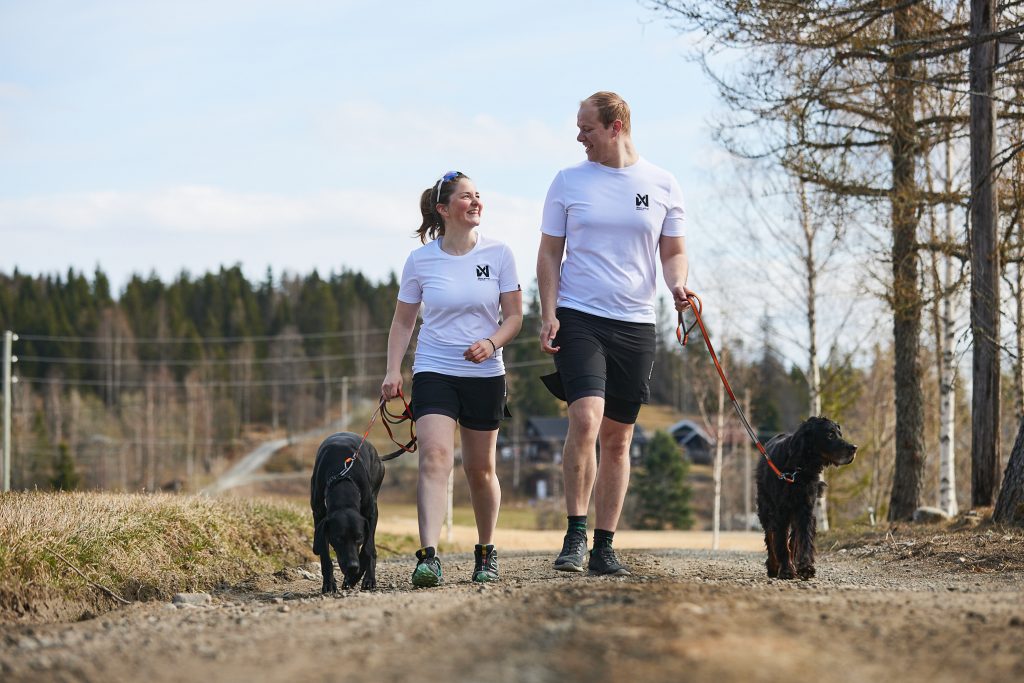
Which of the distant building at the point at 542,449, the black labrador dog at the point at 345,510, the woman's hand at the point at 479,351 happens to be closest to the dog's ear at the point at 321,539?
the black labrador dog at the point at 345,510

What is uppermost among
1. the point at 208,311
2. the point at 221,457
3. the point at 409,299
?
the point at 208,311

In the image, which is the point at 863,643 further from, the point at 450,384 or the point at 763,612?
the point at 450,384

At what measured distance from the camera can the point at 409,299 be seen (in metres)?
7.10

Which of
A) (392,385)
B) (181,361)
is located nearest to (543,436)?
(181,361)

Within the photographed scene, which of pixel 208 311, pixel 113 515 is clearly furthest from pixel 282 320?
pixel 113 515

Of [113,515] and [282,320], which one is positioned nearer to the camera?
[113,515]

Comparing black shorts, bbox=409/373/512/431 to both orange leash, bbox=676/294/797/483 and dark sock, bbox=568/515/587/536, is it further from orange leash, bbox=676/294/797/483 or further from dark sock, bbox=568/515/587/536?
orange leash, bbox=676/294/797/483

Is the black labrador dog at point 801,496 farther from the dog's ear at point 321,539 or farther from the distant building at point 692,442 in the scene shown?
the distant building at point 692,442

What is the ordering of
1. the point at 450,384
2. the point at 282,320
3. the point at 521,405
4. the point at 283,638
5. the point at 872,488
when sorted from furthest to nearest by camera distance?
the point at 282,320
the point at 521,405
the point at 872,488
the point at 450,384
the point at 283,638

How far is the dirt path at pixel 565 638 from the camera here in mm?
3447

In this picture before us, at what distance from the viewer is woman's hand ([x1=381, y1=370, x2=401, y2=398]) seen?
684cm

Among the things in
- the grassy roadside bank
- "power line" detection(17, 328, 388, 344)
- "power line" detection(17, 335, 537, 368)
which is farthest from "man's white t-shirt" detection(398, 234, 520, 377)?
"power line" detection(17, 328, 388, 344)

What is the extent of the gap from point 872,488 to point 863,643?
30238mm

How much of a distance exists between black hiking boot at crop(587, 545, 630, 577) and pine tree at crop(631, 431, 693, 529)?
51848 millimetres
